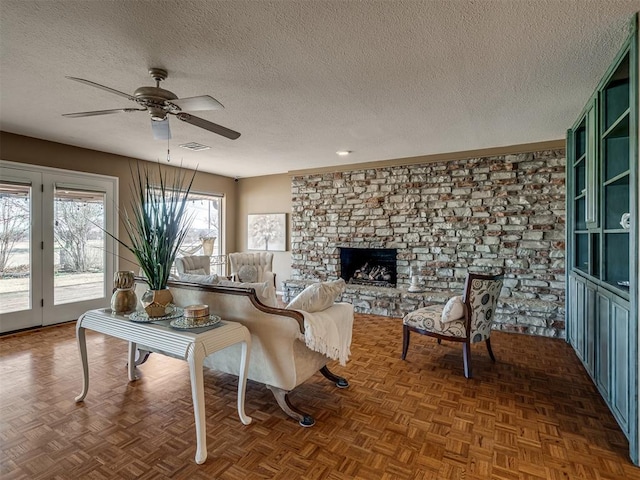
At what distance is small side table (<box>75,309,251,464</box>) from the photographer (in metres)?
1.83

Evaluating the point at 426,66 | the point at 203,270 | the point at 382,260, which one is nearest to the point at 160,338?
the point at 426,66

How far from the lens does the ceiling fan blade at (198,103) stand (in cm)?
211

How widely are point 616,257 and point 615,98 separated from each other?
1184 millimetres

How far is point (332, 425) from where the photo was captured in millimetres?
2178

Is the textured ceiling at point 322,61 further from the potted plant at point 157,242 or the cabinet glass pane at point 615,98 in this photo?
the potted plant at point 157,242

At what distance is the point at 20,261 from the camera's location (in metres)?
4.05

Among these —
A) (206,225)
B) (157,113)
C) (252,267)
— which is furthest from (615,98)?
(206,225)

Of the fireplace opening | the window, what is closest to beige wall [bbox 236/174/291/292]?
the window

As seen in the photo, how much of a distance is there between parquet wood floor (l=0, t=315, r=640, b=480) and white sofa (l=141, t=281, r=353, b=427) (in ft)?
0.76

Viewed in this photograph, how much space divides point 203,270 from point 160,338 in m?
3.28

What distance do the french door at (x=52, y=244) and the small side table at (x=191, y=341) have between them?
230 centimetres

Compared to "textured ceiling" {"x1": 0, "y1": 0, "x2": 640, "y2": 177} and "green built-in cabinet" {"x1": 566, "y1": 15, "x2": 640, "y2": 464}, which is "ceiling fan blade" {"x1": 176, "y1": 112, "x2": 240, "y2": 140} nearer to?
"textured ceiling" {"x1": 0, "y1": 0, "x2": 640, "y2": 177}

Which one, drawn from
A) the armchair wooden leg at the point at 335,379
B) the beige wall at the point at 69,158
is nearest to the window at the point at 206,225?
the beige wall at the point at 69,158

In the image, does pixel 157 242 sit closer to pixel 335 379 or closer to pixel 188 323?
pixel 188 323
